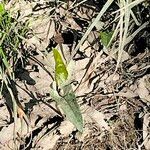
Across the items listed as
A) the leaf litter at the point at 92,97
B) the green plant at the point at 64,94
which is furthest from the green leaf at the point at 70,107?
the leaf litter at the point at 92,97

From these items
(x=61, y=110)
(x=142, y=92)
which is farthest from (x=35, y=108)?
(x=142, y=92)

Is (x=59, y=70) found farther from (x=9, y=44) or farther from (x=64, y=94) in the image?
(x=9, y=44)

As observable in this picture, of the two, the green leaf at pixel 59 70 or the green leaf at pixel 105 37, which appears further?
the green leaf at pixel 105 37

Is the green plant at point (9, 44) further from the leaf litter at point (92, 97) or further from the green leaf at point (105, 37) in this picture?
the green leaf at point (105, 37)

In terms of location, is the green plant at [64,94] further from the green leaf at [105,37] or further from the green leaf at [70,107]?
the green leaf at [105,37]

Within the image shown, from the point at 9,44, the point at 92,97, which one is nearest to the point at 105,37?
the point at 92,97

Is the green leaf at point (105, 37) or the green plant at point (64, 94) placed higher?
the green leaf at point (105, 37)

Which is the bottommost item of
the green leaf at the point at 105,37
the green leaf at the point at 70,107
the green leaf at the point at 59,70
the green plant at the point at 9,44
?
the green leaf at the point at 70,107
